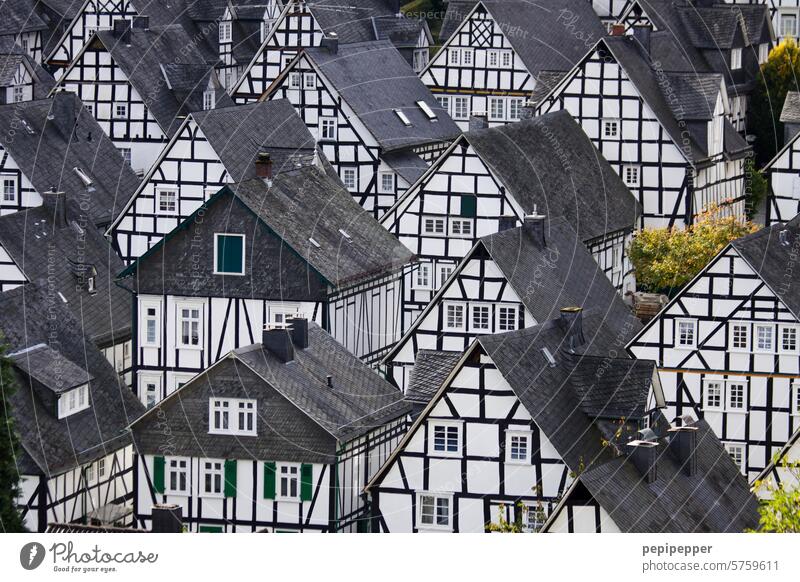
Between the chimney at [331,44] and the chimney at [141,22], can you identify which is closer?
the chimney at [331,44]

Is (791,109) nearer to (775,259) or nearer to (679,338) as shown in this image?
(775,259)

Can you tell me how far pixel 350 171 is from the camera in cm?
10469

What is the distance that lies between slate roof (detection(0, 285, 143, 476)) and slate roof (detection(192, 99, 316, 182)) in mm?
13605

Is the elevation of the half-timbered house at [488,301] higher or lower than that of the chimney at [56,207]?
lower

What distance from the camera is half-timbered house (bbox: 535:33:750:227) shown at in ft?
339

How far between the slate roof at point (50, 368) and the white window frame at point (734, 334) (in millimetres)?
16771

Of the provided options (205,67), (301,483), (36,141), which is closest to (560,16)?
(205,67)

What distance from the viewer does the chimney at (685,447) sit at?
66562mm

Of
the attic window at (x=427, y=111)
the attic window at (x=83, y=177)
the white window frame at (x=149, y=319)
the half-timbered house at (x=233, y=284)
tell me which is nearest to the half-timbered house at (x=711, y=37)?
the attic window at (x=427, y=111)

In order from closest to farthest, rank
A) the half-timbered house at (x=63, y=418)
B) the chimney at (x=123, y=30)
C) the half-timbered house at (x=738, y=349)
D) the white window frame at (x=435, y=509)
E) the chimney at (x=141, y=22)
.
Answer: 1. the white window frame at (x=435, y=509)
2. the half-timbered house at (x=63, y=418)
3. the half-timbered house at (x=738, y=349)
4. the chimney at (x=123, y=30)
5. the chimney at (x=141, y=22)

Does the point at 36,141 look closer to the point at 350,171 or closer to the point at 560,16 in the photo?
the point at 350,171

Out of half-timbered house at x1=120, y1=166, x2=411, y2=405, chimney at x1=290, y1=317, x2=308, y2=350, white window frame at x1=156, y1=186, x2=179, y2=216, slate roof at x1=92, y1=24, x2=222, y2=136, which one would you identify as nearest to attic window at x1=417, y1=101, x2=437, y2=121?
slate roof at x1=92, y1=24, x2=222, y2=136

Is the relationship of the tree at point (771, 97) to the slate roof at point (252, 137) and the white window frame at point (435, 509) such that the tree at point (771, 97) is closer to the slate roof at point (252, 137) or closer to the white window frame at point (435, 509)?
the slate roof at point (252, 137)

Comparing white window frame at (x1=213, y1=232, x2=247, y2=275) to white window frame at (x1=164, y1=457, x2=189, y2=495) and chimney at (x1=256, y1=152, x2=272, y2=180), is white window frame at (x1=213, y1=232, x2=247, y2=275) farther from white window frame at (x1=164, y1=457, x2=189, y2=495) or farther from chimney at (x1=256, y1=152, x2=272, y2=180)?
white window frame at (x1=164, y1=457, x2=189, y2=495)
